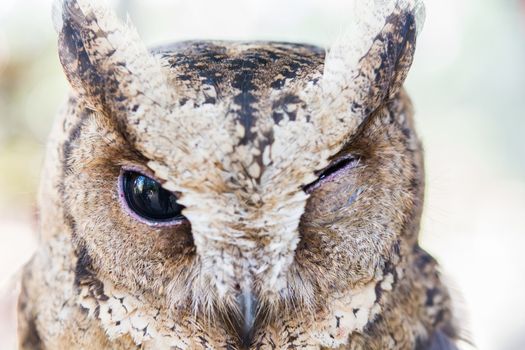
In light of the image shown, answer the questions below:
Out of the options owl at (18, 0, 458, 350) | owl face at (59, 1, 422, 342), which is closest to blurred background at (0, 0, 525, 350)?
owl at (18, 0, 458, 350)

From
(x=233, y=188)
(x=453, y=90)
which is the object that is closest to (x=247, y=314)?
(x=233, y=188)

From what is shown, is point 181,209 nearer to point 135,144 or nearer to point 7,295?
point 135,144

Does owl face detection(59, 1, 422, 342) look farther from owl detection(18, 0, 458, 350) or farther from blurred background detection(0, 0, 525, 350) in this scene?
blurred background detection(0, 0, 525, 350)

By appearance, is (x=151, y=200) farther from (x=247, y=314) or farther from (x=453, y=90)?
(x=453, y=90)

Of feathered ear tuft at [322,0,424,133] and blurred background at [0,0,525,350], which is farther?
blurred background at [0,0,525,350]

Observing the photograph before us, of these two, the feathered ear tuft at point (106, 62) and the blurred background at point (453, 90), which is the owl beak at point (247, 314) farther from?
the blurred background at point (453, 90)

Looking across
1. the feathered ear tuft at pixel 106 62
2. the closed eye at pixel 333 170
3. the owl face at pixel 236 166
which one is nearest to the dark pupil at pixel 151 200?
the owl face at pixel 236 166

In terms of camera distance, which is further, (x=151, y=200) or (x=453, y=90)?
(x=453, y=90)
